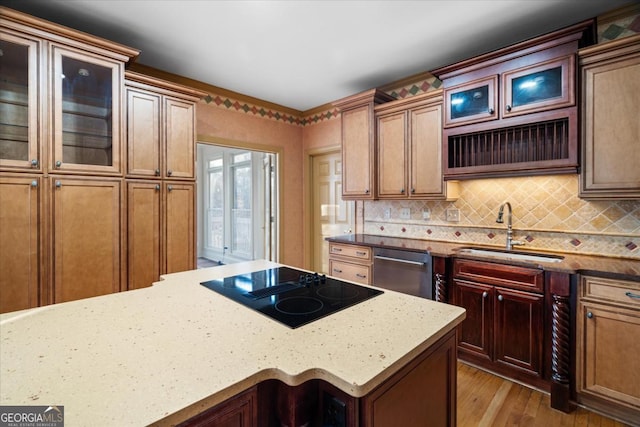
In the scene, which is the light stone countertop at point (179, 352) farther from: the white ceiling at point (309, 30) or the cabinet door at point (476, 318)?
the white ceiling at point (309, 30)

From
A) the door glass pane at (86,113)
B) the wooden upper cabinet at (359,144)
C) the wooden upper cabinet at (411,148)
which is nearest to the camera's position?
the door glass pane at (86,113)

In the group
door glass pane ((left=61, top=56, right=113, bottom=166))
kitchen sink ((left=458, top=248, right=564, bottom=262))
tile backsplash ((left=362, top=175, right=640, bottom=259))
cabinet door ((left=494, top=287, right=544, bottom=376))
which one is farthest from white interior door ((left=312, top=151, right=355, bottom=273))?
door glass pane ((left=61, top=56, right=113, bottom=166))

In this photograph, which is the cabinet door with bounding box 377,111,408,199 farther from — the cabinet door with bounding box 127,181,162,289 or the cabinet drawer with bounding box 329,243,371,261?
the cabinet door with bounding box 127,181,162,289

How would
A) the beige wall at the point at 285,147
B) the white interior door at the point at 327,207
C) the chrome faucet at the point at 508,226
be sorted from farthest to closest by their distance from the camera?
the white interior door at the point at 327,207 < the beige wall at the point at 285,147 < the chrome faucet at the point at 508,226

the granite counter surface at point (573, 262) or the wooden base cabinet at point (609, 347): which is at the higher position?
the granite counter surface at point (573, 262)

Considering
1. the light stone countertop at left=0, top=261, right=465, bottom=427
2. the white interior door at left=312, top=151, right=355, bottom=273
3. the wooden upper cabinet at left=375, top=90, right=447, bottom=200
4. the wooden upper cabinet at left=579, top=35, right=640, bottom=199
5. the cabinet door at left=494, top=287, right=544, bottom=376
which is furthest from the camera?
the white interior door at left=312, top=151, right=355, bottom=273

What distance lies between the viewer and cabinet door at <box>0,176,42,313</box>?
6.21ft

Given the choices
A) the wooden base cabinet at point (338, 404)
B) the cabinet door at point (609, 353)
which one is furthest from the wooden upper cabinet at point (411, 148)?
the wooden base cabinet at point (338, 404)

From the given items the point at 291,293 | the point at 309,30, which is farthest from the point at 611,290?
the point at 309,30

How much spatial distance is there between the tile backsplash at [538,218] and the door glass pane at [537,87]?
25.1 inches

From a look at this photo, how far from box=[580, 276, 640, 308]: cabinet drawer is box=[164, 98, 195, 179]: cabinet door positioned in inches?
123

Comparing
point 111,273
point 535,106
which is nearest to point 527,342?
point 535,106

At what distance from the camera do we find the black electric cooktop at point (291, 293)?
3.77ft

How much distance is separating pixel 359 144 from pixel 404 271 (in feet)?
4.81
